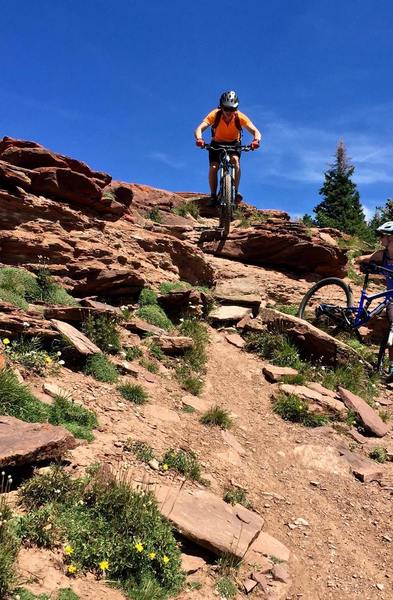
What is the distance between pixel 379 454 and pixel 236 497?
107 inches

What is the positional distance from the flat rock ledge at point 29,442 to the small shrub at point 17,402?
30cm

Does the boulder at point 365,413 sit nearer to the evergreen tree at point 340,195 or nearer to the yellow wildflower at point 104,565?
the yellow wildflower at point 104,565

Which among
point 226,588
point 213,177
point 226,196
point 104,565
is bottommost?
point 226,588

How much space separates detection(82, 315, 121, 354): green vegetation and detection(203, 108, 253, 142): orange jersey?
5.61 meters

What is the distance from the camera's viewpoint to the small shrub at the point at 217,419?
6395mm

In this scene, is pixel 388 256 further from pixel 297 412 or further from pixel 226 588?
pixel 226 588

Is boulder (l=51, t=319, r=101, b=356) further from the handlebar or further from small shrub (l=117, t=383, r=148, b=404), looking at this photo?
the handlebar

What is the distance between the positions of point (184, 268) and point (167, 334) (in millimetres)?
3226

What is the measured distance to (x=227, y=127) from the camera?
436 inches

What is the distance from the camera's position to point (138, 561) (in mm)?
3648

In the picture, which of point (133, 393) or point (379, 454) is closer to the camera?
point (133, 393)

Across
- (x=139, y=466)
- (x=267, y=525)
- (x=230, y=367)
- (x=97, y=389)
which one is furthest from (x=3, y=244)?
(x=267, y=525)

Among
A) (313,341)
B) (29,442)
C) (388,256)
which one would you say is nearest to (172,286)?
(313,341)

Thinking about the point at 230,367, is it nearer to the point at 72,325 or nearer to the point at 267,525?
the point at 72,325
